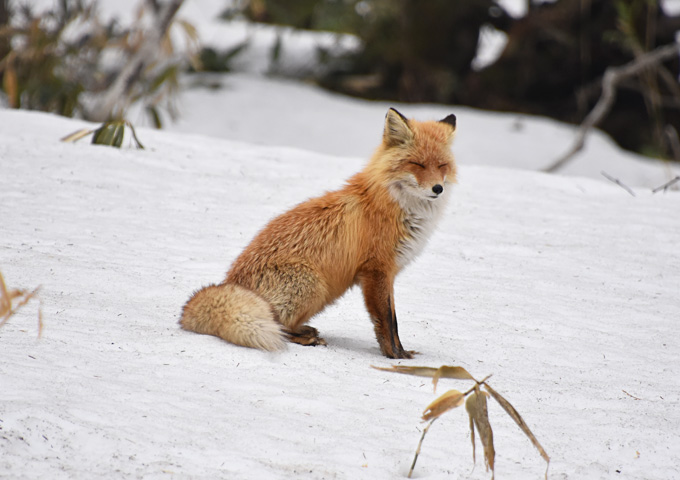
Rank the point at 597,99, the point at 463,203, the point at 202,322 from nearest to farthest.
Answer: the point at 202,322, the point at 463,203, the point at 597,99

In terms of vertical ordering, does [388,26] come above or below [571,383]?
above

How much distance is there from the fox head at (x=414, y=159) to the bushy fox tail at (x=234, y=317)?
105 centimetres

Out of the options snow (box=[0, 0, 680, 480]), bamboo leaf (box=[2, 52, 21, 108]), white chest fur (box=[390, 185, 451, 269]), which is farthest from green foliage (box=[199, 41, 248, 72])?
white chest fur (box=[390, 185, 451, 269])

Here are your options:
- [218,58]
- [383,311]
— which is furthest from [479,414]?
[218,58]

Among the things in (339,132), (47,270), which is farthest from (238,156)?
(339,132)

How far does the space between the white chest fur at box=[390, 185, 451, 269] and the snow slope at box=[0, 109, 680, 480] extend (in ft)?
1.80

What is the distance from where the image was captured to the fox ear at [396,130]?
12.3 feet

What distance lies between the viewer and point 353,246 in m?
3.68

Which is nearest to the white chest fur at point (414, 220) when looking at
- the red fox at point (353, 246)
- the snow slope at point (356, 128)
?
the red fox at point (353, 246)

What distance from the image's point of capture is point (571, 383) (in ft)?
11.2

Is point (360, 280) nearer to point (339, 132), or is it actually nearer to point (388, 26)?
point (339, 132)

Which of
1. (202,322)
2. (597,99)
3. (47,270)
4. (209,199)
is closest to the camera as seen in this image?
(202,322)

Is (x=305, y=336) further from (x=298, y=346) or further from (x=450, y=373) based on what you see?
(x=450, y=373)

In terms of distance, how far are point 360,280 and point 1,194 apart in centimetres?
344
